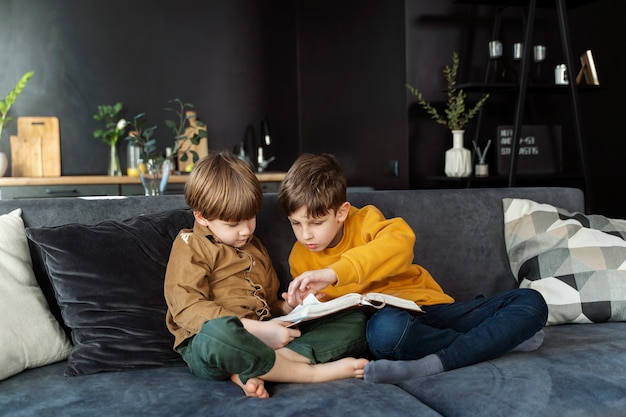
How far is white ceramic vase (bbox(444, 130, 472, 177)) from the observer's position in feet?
12.7

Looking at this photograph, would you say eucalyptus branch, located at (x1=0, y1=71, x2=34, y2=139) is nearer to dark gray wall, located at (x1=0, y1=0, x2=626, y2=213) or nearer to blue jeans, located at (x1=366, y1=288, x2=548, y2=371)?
dark gray wall, located at (x1=0, y1=0, x2=626, y2=213)

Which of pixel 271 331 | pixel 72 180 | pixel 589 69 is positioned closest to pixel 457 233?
pixel 271 331

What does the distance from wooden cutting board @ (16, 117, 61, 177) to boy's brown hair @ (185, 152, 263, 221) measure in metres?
3.07

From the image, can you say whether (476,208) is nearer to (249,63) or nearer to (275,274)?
(275,274)

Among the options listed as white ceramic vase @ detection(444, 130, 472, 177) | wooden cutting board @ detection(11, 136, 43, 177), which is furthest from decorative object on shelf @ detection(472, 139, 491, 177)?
wooden cutting board @ detection(11, 136, 43, 177)

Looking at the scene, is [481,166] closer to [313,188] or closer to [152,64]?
[313,188]

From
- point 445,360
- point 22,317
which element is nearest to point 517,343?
point 445,360

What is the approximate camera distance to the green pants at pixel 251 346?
1553mm

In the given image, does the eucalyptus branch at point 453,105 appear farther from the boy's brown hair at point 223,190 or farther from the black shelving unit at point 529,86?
the boy's brown hair at point 223,190

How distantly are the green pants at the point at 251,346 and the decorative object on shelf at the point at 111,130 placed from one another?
3.25 meters

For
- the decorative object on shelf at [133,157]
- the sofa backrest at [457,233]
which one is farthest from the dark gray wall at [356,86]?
the sofa backrest at [457,233]

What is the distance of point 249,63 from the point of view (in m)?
5.28

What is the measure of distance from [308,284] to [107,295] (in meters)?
0.51

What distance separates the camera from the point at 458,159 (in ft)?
12.7
